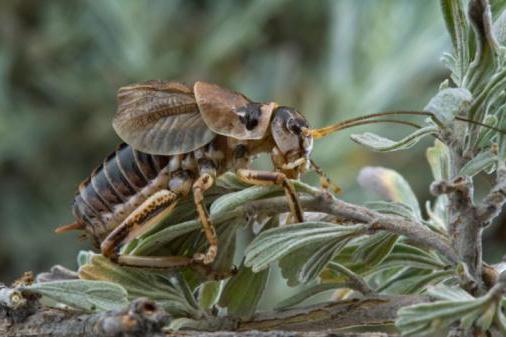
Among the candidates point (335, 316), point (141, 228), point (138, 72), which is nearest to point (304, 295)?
point (335, 316)

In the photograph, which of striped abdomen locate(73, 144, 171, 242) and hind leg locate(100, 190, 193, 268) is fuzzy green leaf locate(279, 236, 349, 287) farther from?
striped abdomen locate(73, 144, 171, 242)

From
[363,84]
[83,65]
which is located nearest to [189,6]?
[83,65]

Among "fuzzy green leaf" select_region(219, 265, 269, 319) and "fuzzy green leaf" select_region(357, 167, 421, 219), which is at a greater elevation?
"fuzzy green leaf" select_region(357, 167, 421, 219)

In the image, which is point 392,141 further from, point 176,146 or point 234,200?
point 176,146

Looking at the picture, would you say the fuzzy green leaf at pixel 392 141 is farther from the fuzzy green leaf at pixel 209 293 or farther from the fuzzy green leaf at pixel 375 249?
the fuzzy green leaf at pixel 209 293

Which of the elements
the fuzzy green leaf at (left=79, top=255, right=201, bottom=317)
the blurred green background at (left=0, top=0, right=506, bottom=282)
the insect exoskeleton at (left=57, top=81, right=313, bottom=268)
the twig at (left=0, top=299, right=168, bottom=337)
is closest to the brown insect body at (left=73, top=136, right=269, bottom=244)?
the insect exoskeleton at (left=57, top=81, right=313, bottom=268)

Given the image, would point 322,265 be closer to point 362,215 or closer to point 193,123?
point 362,215

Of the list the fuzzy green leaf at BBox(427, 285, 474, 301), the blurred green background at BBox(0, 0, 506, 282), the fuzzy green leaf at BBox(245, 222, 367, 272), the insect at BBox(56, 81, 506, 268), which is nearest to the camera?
the fuzzy green leaf at BBox(427, 285, 474, 301)
